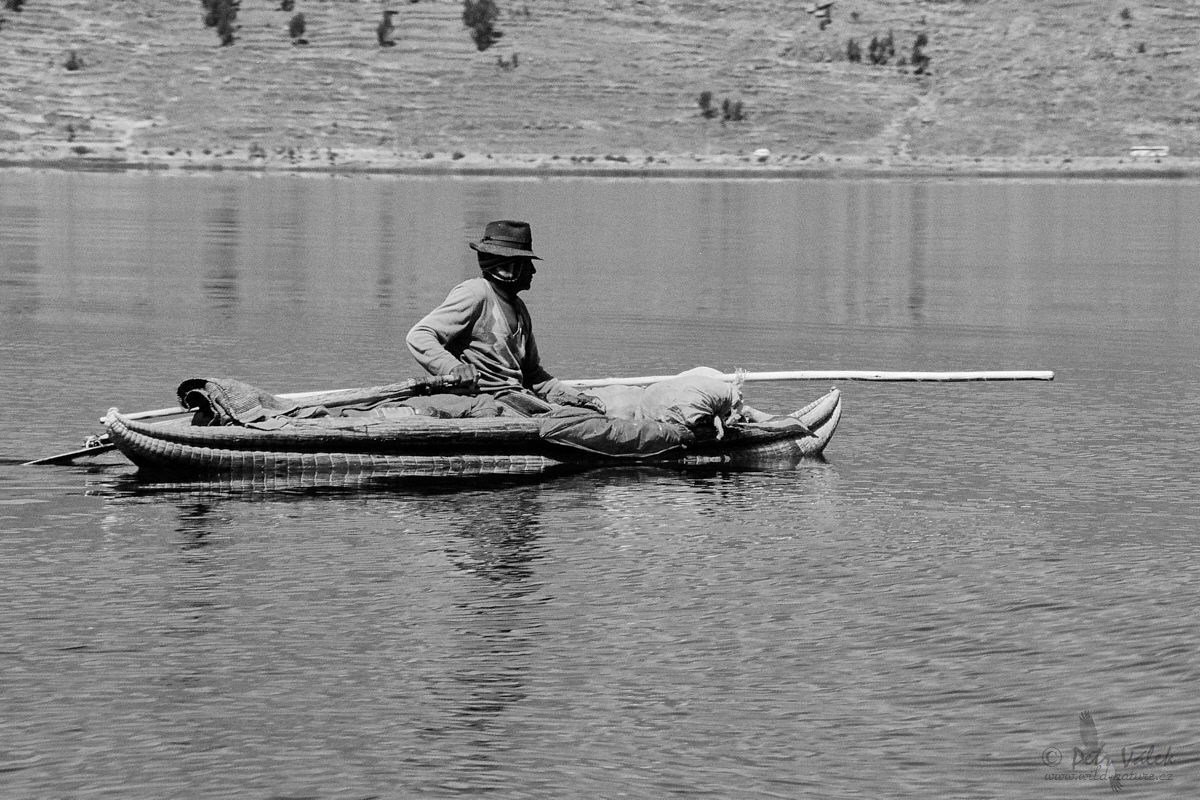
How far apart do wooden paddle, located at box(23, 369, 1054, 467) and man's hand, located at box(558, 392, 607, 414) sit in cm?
40

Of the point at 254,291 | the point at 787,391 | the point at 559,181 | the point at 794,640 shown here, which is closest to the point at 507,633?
the point at 794,640

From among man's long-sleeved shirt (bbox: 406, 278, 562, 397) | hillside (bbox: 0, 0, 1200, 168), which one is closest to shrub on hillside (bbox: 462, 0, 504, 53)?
hillside (bbox: 0, 0, 1200, 168)

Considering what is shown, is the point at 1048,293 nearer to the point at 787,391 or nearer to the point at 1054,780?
the point at 787,391

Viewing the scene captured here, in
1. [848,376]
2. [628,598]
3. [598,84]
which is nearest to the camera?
[628,598]

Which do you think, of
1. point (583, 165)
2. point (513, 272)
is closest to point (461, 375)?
point (513, 272)

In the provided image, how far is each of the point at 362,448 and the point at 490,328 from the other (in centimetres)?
123

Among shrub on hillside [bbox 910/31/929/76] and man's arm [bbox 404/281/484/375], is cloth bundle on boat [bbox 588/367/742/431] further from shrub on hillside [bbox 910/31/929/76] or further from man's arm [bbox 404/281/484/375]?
shrub on hillside [bbox 910/31/929/76]

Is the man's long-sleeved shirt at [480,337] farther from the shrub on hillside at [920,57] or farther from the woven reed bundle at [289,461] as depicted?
the shrub on hillside at [920,57]

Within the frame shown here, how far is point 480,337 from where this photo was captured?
13.1 m

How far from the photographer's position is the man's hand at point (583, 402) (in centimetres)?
1350

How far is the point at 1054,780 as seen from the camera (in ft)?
24.7

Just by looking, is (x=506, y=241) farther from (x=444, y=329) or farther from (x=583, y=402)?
(x=583, y=402)

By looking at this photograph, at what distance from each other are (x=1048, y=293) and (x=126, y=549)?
71.0ft

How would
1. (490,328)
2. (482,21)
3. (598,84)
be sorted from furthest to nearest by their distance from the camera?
1. (482,21)
2. (598,84)
3. (490,328)
